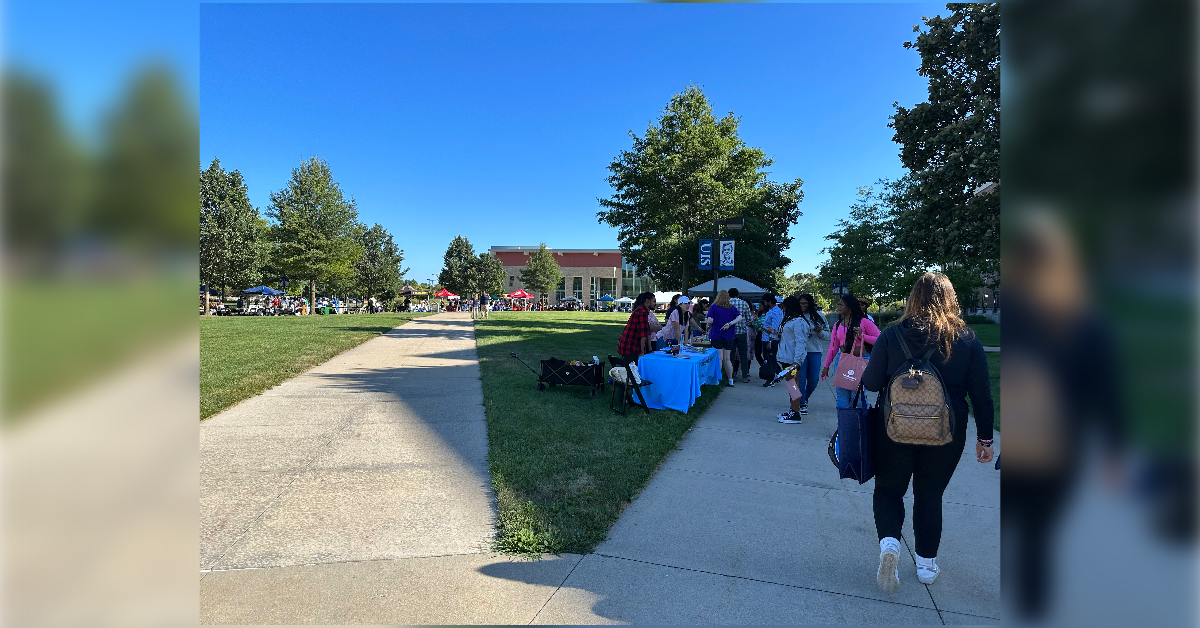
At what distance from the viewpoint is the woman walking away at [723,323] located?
414 inches

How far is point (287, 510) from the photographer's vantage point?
14.0 ft

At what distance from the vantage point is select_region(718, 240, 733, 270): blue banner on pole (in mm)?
14961

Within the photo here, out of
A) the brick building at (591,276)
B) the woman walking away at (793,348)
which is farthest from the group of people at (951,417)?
the brick building at (591,276)

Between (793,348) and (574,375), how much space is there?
131 inches

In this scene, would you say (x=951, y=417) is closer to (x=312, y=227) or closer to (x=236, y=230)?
(x=236, y=230)

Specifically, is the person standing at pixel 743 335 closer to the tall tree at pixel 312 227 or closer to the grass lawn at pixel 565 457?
the grass lawn at pixel 565 457

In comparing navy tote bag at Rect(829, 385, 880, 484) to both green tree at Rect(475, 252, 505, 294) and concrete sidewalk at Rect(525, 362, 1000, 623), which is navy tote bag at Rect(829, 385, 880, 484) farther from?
green tree at Rect(475, 252, 505, 294)

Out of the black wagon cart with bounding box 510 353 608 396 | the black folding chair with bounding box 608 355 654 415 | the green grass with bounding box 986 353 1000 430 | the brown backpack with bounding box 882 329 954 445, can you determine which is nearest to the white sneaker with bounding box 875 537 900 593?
the brown backpack with bounding box 882 329 954 445

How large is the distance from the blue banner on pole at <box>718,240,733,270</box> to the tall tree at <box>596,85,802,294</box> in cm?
1084

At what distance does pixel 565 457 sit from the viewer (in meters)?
5.63

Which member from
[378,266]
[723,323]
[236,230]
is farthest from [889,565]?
[378,266]
